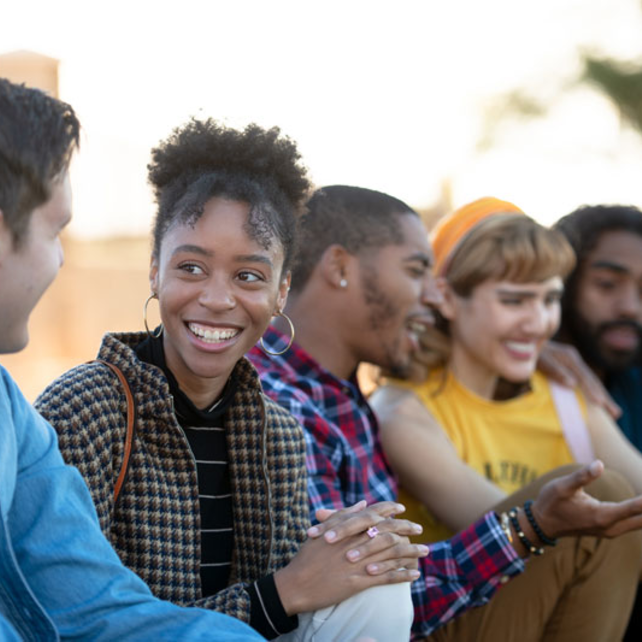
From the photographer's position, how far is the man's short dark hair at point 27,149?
1752mm

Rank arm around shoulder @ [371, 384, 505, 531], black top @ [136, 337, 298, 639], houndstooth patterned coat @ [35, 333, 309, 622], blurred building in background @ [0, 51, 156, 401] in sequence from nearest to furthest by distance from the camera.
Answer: houndstooth patterned coat @ [35, 333, 309, 622] → black top @ [136, 337, 298, 639] → arm around shoulder @ [371, 384, 505, 531] → blurred building in background @ [0, 51, 156, 401]

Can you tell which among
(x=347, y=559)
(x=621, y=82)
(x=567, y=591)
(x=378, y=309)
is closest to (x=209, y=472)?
(x=347, y=559)

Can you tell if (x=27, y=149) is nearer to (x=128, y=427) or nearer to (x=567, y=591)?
(x=128, y=427)

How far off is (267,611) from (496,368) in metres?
1.96

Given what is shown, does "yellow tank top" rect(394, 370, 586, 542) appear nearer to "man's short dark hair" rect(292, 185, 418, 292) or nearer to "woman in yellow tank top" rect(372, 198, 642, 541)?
"woman in yellow tank top" rect(372, 198, 642, 541)

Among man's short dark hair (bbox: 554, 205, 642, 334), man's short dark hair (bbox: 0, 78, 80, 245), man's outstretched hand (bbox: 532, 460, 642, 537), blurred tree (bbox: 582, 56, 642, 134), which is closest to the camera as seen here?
man's short dark hair (bbox: 0, 78, 80, 245)

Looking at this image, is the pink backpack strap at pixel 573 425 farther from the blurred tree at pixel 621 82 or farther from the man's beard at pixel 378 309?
the blurred tree at pixel 621 82

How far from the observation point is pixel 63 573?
1.82 meters

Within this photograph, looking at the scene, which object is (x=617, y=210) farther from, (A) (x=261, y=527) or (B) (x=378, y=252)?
(A) (x=261, y=527)

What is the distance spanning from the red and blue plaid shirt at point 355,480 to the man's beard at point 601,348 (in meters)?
1.67

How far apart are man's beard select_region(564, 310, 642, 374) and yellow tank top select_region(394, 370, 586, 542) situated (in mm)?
761

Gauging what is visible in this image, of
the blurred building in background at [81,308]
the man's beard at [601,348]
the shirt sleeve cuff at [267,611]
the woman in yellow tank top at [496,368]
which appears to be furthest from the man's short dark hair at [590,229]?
the blurred building in background at [81,308]

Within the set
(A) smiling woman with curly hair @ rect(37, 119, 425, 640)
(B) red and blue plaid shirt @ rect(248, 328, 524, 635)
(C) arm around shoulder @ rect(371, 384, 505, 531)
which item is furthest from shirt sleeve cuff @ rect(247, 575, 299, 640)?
(C) arm around shoulder @ rect(371, 384, 505, 531)

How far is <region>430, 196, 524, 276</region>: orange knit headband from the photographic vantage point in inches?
162
